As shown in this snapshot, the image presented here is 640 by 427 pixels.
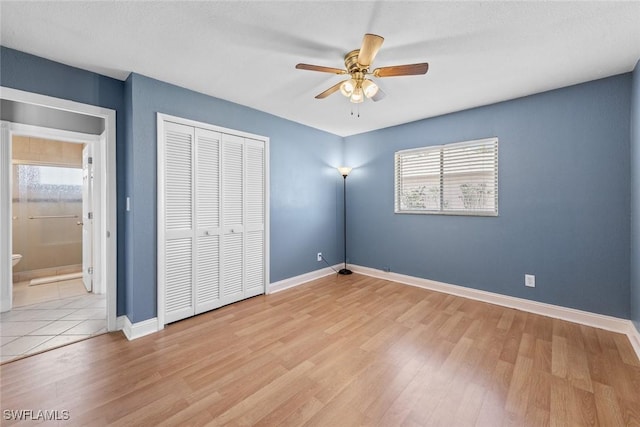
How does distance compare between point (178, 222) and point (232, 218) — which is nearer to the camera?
point (178, 222)

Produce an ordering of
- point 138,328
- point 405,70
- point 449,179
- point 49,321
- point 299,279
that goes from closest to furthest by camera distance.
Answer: point 405,70 → point 138,328 → point 49,321 → point 449,179 → point 299,279

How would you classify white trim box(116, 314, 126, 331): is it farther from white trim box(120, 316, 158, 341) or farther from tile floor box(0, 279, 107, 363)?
tile floor box(0, 279, 107, 363)

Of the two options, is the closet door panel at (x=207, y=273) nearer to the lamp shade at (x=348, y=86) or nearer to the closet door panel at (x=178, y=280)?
the closet door panel at (x=178, y=280)

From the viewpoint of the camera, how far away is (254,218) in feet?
11.2

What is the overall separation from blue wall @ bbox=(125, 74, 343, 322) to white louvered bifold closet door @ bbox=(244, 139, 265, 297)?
0.56 feet

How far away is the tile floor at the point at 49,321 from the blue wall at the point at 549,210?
13.3 feet

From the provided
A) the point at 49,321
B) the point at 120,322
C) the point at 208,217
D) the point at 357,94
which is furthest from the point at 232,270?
the point at 357,94

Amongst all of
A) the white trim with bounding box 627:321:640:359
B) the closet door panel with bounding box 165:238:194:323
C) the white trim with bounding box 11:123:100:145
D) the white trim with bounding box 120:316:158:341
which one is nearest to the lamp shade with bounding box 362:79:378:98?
the closet door panel with bounding box 165:238:194:323

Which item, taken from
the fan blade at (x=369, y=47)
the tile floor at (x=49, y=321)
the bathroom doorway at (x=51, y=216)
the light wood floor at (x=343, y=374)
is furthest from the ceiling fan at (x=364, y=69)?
the bathroom doorway at (x=51, y=216)

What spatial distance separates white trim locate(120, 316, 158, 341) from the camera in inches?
93.9

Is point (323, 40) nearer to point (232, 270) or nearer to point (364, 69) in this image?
point (364, 69)

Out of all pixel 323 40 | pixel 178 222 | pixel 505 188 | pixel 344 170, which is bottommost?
pixel 178 222

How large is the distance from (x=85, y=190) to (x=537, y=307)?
619 cm

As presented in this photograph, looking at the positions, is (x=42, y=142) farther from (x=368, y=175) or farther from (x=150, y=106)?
(x=368, y=175)
